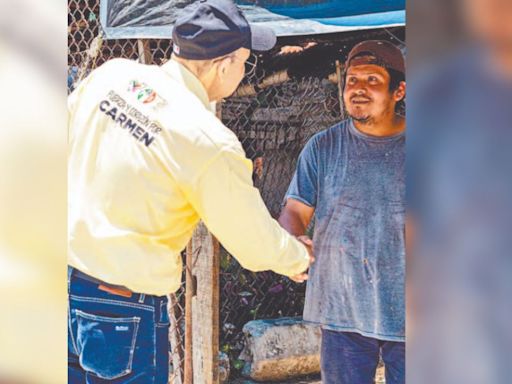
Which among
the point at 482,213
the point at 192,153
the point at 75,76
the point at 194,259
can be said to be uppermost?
the point at 75,76

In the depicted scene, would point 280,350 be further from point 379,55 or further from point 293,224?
point 379,55

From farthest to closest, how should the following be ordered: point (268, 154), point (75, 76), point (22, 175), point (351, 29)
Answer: point (268, 154) → point (75, 76) → point (351, 29) → point (22, 175)

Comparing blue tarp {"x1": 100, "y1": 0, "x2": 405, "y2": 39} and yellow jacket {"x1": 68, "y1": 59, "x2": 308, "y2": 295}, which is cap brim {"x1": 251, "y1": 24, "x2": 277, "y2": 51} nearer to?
blue tarp {"x1": 100, "y1": 0, "x2": 405, "y2": 39}

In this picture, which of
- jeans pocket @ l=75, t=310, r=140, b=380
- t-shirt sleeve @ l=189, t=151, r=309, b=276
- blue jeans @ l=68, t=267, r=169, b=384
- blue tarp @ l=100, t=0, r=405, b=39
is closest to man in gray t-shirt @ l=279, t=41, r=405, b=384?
blue tarp @ l=100, t=0, r=405, b=39

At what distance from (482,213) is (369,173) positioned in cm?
129

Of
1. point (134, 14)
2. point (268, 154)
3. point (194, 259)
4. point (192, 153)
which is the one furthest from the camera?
point (268, 154)

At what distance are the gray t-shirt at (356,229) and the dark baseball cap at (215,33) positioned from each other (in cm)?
55

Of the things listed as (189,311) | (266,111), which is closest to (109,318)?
(189,311)

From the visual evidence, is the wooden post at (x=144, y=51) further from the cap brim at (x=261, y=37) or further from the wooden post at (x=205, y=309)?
the wooden post at (x=205, y=309)

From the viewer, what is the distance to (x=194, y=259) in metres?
3.64

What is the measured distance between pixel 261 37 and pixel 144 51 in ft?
2.17

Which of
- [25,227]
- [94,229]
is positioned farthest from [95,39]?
[25,227]

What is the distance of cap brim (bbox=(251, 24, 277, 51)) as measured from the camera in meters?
3.14

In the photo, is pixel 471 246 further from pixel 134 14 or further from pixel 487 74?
pixel 134 14
